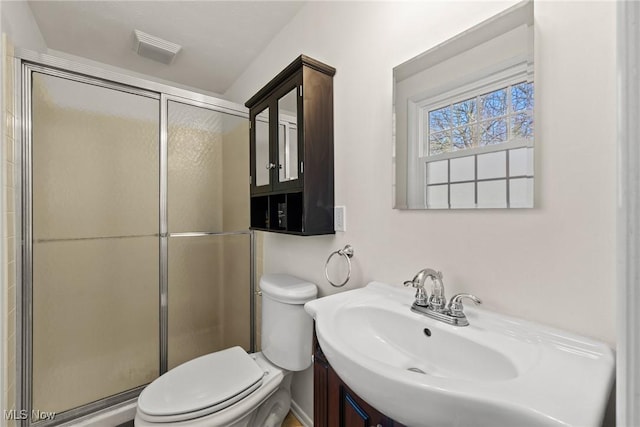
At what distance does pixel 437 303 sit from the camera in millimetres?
842

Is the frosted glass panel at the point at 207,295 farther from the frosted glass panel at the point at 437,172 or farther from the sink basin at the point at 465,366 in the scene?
the frosted glass panel at the point at 437,172

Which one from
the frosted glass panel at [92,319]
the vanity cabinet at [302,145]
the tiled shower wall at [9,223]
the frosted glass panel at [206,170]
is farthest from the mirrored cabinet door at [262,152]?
the tiled shower wall at [9,223]

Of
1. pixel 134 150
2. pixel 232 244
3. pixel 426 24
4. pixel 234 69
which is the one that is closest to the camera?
pixel 426 24

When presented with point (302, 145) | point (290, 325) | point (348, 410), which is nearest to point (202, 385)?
point (290, 325)

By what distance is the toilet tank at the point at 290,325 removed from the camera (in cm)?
133

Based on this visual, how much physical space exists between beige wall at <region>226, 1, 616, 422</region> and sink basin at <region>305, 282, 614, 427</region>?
0.09 meters

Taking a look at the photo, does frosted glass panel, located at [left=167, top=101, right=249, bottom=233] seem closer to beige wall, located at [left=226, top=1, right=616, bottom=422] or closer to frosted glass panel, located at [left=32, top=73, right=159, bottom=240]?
frosted glass panel, located at [left=32, top=73, right=159, bottom=240]

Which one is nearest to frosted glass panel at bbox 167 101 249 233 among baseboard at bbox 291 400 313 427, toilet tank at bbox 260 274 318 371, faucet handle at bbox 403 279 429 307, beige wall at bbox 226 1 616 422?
toilet tank at bbox 260 274 318 371

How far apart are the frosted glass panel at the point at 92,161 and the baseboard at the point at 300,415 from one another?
4.36 feet

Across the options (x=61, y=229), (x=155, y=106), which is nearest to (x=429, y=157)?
(x=155, y=106)

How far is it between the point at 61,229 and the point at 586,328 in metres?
2.11

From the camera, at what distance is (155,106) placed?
1689 millimetres

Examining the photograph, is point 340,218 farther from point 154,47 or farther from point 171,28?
point 154,47

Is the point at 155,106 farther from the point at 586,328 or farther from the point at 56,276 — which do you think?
the point at 586,328
